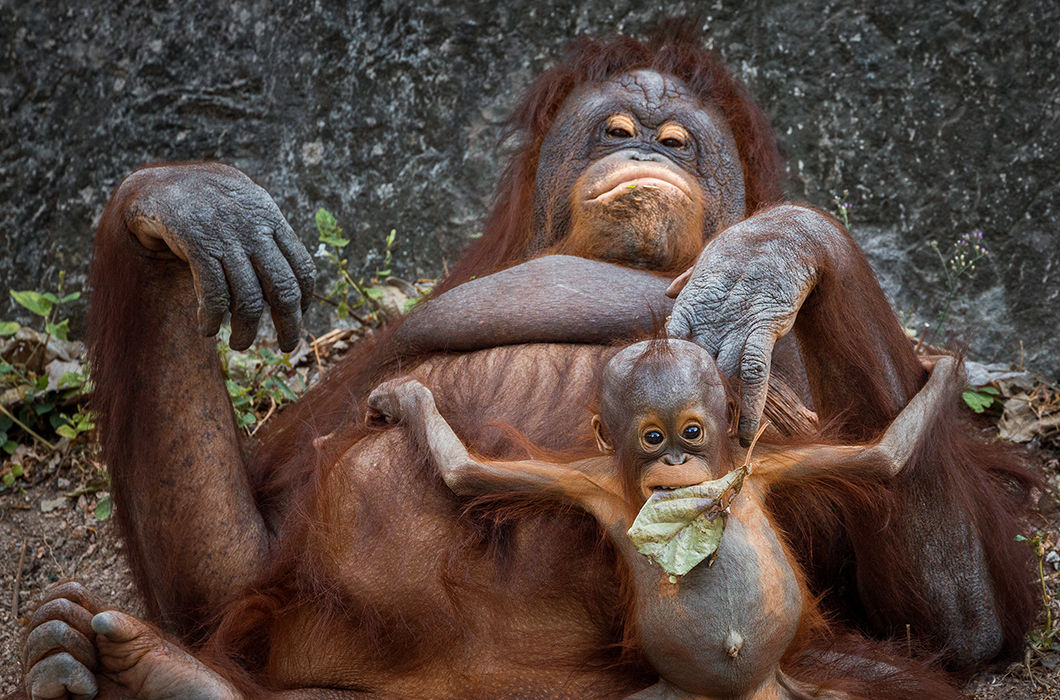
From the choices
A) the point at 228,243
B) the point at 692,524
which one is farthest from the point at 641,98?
the point at 692,524

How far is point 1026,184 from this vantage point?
13.4 ft

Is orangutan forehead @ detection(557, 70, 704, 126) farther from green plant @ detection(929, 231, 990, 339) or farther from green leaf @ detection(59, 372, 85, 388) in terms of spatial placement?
green leaf @ detection(59, 372, 85, 388)

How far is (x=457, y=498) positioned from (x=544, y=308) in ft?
1.63

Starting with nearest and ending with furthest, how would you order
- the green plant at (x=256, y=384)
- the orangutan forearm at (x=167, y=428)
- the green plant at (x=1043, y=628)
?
the orangutan forearm at (x=167, y=428) → the green plant at (x=1043, y=628) → the green plant at (x=256, y=384)

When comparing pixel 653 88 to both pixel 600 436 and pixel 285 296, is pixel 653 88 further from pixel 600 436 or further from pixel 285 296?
pixel 600 436

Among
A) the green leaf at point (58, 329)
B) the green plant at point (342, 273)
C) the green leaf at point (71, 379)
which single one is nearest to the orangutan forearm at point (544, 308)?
the green plant at point (342, 273)

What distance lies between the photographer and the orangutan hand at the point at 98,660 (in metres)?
1.99

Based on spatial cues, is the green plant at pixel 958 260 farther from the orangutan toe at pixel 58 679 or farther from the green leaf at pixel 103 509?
the orangutan toe at pixel 58 679

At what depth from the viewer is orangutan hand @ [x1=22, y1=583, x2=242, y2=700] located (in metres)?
1.99

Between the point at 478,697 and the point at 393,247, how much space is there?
2.47 meters

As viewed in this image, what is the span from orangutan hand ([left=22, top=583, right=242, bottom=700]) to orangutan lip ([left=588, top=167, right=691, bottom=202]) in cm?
130

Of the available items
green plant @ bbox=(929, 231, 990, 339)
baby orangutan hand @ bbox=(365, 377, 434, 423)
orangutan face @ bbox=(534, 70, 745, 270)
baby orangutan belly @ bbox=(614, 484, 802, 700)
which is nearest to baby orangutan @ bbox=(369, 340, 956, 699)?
baby orangutan belly @ bbox=(614, 484, 802, 700)

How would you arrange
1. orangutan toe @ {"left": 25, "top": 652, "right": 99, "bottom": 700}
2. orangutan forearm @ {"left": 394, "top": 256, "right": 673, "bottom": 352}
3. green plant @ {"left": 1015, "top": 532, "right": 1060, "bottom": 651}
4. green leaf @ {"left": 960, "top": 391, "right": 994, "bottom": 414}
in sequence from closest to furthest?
orangutan toe @ {"left": 25, "top": 652, "right": 99, "bottom": 700}
orangutan forearm @ {"left": 394, "top": 256, "right": 673, "bottom": 352}
green plant @ {"left": 1015, "top": 532, "right": 1060, "bottom": 651}
green leaf @ {"left": 960, "top": 391, "right": 994, "bottom": 414}

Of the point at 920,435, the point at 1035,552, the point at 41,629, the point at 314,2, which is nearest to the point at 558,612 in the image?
the point at 920,435
